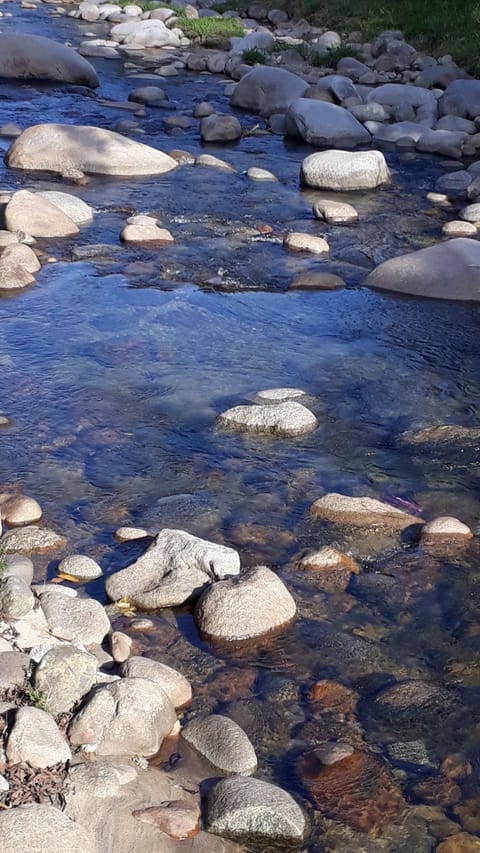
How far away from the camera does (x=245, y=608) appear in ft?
15.0

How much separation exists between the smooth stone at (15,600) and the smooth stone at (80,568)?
51cm

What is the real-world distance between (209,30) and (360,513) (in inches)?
787

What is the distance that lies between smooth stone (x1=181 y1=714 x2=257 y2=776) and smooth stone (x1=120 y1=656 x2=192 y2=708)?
0.14 meters

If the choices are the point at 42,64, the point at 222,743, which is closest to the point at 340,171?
the point at 42,64

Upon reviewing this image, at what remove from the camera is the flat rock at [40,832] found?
9.84ft

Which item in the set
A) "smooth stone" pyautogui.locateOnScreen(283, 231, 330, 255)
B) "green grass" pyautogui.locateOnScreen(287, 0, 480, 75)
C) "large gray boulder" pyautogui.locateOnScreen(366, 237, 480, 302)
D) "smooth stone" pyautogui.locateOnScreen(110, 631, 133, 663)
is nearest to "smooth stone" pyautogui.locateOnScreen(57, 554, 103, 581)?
"smooth stone" pyautogui.locateOnScreen(110, 631, 133, 663)

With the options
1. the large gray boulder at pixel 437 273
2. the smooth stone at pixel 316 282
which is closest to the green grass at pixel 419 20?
the large gray boulder at pixel 437 273

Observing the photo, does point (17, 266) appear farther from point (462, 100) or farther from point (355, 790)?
point (462, 100)

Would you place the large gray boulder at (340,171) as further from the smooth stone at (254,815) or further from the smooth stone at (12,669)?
the smooth stone at (254,815)

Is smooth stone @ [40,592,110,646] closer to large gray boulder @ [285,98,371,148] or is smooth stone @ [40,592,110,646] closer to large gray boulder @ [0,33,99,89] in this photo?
large gray boulder @ [285,98,371,148]

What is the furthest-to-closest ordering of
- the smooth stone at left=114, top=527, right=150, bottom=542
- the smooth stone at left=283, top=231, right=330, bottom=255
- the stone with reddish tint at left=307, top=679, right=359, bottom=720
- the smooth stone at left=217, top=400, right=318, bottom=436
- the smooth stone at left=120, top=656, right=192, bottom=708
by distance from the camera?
the smooth stone at left=283, top=231, right=330, bottom=255 → the smooth stone at left=217, top=400, right=318, bottom=436 → the smooth stone at left=114, top=527, right=150, bottom=542 → the stone with reddish tint at left=307, top=679, right=359, bottom=720 → the smooth stone at left=120, top=656, right=192, bottom=708

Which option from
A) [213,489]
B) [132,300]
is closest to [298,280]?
[132,300]

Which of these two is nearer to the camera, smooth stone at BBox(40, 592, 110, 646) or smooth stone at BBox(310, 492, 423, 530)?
smooth stone at BBox(40, 592, 110, 646)

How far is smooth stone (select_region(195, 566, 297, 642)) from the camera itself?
455cm
